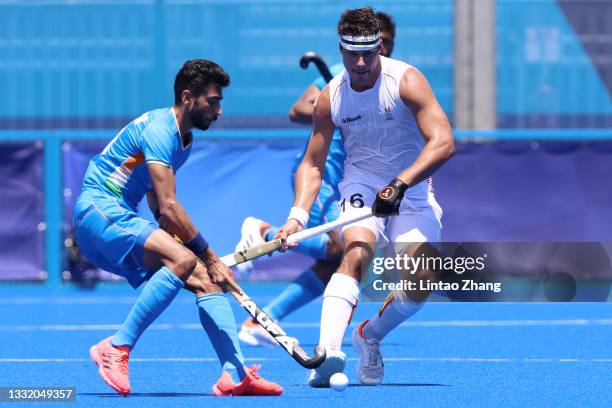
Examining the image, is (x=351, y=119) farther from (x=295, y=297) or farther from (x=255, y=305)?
(x=295, y=297)

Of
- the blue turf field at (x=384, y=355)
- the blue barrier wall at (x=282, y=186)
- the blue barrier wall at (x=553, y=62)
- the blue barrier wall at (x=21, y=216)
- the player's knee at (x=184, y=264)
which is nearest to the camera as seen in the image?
the blue turf field at (x=384, y=355)

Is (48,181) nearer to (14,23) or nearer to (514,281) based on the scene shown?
(14,23)

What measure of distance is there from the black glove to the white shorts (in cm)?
32

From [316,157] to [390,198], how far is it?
0.67 meters

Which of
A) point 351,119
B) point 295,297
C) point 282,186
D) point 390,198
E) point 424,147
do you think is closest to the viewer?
point 390,198

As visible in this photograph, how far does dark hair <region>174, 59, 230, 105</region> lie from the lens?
695 centimetres

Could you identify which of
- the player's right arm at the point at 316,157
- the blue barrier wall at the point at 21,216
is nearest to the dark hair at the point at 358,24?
the player's right arm at the point at 316,157

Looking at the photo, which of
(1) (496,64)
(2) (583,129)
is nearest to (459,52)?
(1) (496,64)

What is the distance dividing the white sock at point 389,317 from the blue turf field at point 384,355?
0.77ft

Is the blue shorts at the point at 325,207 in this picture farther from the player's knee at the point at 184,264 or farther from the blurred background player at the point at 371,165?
the player's knee at the point at 184,264

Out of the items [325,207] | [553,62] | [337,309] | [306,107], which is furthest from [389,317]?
[553,62]

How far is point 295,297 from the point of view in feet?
30.6

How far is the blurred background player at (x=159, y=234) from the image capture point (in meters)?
6.80

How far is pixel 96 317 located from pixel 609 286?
13.0 ft
